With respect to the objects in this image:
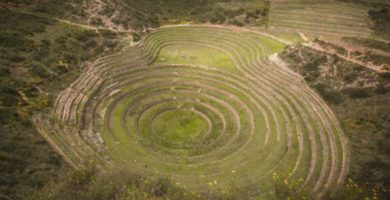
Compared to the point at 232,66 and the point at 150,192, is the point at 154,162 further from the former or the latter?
the point at 232,66

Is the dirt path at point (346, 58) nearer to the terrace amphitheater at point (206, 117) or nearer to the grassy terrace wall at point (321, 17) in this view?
the terrace amphitheater at point (206, 117)

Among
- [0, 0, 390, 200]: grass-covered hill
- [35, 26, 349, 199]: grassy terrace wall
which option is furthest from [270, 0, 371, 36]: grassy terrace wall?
[35, 26, 349, 199]: grassy terrace wall

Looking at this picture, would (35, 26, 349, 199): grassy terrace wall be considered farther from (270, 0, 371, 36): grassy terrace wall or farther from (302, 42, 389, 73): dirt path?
(270, 0, 371, 36): grassy terrace wall

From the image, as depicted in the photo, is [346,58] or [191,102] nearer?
[191,102]

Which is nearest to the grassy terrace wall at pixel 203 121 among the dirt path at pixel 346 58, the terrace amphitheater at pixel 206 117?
the terrace amphitheater at pixel 206 117

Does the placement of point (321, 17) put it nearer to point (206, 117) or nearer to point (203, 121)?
point (206, 117)

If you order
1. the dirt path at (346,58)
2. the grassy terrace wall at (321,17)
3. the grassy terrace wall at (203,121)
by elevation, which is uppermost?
the grassy terrace wall at (321,17)

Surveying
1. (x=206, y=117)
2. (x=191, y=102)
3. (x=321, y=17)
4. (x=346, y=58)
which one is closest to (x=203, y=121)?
(x=206, y=117)
